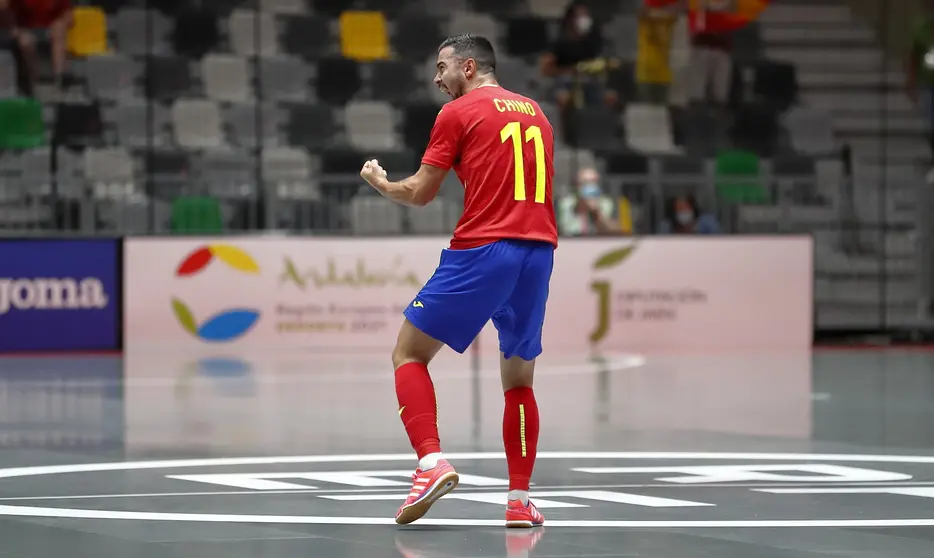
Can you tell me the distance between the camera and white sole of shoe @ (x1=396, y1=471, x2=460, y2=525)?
6.09 m

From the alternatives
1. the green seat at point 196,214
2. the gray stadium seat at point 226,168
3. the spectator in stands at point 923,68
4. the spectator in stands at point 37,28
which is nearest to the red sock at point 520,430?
the green seat at point 196,214

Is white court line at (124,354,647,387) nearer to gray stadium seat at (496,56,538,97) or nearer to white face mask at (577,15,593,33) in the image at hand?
gray stadium seat at (496,56,538,97)

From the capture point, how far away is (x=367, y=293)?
1783 cm

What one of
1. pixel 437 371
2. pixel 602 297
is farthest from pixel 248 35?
pixel 437 371

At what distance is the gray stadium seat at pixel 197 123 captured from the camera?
2127 centimetres

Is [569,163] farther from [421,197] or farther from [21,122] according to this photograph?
[421,197]

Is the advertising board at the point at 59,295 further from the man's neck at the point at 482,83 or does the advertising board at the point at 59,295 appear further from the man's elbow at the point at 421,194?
the man's elbow at the point at 421,194

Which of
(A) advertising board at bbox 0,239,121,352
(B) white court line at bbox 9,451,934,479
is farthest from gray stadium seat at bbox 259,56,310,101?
(B) white court line at bbox 9,451,934,479

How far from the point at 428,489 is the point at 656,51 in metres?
17.8

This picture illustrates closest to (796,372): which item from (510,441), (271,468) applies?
(271,468)

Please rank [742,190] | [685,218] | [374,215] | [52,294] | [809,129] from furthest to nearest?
[809,129]
[742,190]
[685,218]
[374,215]
[52,294]

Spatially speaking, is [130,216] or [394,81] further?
[394,81]

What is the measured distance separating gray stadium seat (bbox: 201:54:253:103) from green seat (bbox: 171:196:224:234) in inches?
132

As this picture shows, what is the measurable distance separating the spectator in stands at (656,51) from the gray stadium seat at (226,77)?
18.1ft
